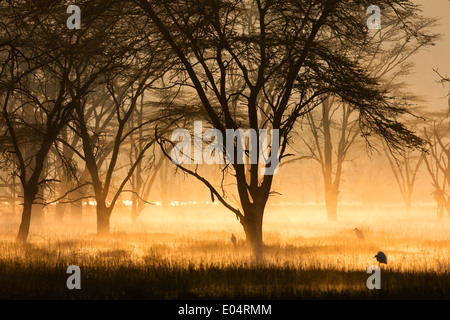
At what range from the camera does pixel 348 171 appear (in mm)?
73438

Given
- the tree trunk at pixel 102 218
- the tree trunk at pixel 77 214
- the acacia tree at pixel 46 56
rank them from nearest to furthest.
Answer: the acacia tree at pixel 46 56 → the tree trunk at pixel 102 218 → the tree trunk at pixel 77 214

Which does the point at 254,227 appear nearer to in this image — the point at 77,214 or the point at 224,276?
the point at 224,276

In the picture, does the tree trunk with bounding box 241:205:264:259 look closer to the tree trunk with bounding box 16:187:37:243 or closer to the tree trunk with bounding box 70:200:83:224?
the tree trunk with bounding box 16:187:37:243

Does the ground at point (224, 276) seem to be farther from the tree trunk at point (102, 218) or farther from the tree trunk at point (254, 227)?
the tree trunk at point (102, 218)

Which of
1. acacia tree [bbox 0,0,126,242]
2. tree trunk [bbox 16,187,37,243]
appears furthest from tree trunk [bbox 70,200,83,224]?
tree trunk [bbox 16,187,37,243]

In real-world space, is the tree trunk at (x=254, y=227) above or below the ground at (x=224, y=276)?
above

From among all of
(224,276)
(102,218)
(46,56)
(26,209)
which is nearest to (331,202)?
(102,218)

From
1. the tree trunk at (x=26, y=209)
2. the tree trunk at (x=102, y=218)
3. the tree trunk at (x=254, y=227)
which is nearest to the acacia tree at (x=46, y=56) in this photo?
the tree trunk at (x=26, y=209)

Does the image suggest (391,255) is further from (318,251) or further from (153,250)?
(153,250)

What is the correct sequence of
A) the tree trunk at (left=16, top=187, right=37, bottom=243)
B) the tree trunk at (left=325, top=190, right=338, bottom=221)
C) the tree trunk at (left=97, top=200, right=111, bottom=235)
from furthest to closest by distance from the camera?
the tree trunk at (left=325, top=190, right=338, bottom=221) → the tree trunk at (left=97, top=200, right=111, bottom=235) → the tree trunk at (left=16, top=187, right=37, bottom=243)

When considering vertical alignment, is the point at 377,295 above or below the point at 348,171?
below

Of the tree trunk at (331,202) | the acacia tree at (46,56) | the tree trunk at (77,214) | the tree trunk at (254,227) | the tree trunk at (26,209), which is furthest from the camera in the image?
the tree trunk at (77,214)
